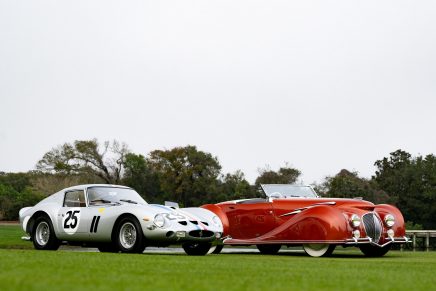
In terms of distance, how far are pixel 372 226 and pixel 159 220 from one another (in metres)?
4.99

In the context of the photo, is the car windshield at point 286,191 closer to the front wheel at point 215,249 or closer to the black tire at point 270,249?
the black tire at point 270,249

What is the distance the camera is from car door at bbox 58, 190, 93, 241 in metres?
15.6

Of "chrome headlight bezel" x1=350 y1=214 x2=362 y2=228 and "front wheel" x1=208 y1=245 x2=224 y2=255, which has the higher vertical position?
"chrome headlight bezel" x1=350 y1=214 x2=362 y2=228

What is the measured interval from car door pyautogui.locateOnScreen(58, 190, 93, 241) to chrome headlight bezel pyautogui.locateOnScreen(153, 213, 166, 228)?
181 cm

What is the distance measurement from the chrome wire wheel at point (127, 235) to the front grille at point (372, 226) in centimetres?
515

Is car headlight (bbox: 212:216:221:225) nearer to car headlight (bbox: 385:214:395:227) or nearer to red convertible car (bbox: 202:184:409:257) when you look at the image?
red convertible car (bbox: 202:184:409:257)

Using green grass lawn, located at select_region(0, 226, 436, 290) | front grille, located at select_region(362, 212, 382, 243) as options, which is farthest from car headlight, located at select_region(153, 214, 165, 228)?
front grille, located at select_region(362, 212, 382, 243)

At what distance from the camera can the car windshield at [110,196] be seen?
15875 millimetres

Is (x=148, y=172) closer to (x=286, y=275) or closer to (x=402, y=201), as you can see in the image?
(x=402, y=201)

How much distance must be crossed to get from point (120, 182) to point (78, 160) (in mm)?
5718

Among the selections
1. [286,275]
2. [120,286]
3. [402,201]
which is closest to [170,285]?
[120,286]

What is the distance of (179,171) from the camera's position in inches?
3312

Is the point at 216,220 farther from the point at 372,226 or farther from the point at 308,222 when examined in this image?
the point at 372,226

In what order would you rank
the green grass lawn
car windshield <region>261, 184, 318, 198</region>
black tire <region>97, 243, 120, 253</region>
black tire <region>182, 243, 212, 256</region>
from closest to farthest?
the green grass lawn → black tire <region>97, 243, 120, 253</region> → black tire <region>182, 243, 212, 256</region> → car windshield <region>261, 184, 318, 198</region>
